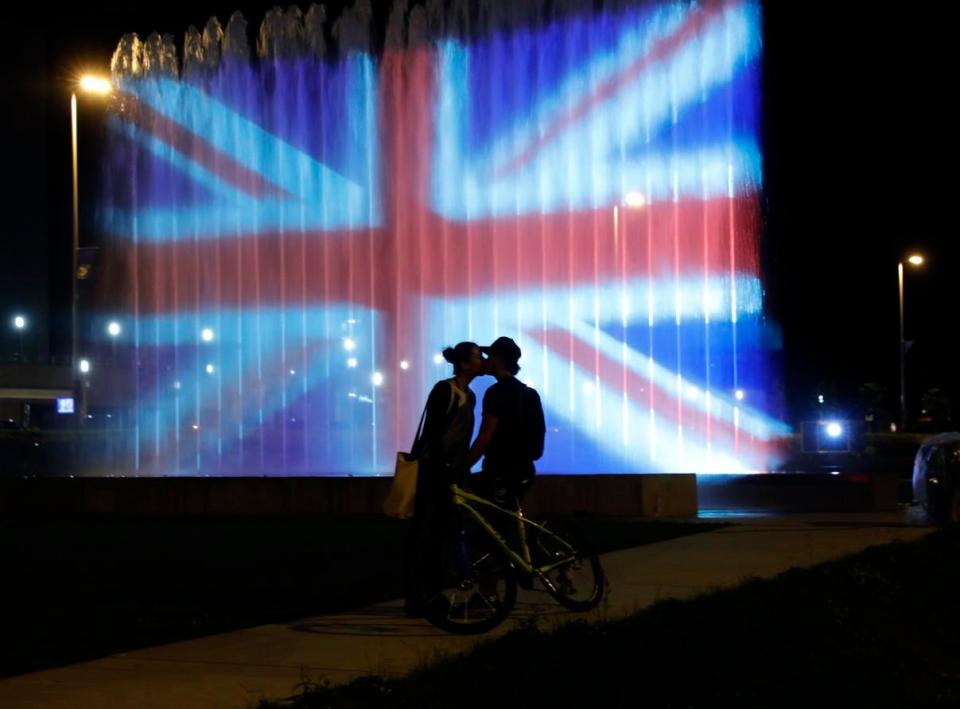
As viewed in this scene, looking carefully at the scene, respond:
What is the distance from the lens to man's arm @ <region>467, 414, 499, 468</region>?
23.9ft

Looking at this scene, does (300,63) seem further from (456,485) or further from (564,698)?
(564,698)

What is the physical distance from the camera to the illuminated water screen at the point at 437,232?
904 inches

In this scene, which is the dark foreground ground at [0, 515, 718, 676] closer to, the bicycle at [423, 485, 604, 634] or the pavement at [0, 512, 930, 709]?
the pavement at [0, 512, 930, 709]

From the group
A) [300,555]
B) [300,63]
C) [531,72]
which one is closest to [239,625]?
[300,555]

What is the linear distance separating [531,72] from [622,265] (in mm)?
3862

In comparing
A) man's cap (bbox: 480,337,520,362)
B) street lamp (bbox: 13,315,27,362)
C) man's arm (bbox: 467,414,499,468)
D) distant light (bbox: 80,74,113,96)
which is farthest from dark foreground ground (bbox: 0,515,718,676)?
street lamp (bbox: 13,315,27,362)

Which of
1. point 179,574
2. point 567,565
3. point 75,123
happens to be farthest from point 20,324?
point 567,565

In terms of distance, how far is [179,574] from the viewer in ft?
33.3

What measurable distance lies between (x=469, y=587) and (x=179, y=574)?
3700mm

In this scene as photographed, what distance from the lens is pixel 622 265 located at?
2327 cm

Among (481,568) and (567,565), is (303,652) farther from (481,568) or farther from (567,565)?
(567,565)

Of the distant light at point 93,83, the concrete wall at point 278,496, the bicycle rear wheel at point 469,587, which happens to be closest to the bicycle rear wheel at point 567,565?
the bicycle rear wheel at point 469,587

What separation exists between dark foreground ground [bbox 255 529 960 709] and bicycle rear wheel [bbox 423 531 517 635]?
20.9 inches

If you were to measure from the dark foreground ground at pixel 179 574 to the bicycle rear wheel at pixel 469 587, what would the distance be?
1.13 metres
